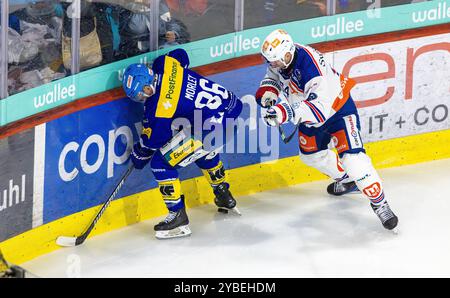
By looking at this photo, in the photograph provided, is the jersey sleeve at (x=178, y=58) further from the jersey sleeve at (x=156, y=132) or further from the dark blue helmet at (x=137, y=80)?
the jersey sleeve at (x=156, y=132)

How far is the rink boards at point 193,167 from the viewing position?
6.54 m

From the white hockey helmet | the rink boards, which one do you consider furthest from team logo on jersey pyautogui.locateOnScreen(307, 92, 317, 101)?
the rink boards

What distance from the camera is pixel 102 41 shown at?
6.80 m

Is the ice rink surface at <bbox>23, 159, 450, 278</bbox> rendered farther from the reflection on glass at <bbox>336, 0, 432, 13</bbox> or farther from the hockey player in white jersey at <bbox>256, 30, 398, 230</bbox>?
the reflection on glass at <bbox>336, 0, 432, 13</bbox>

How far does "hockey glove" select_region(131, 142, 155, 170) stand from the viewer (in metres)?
6.94

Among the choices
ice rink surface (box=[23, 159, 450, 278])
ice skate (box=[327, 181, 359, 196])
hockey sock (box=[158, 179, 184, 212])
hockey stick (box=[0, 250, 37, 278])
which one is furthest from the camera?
ice skate (box=[327, 181, 359, 196])

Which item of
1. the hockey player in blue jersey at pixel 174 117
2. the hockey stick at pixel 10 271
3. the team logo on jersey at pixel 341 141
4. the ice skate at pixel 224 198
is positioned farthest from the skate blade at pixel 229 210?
the hockey stick at pixel 10 271

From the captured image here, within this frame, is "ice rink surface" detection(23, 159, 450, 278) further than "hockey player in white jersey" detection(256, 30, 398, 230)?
No

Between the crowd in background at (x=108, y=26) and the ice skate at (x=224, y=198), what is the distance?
2.94 feet

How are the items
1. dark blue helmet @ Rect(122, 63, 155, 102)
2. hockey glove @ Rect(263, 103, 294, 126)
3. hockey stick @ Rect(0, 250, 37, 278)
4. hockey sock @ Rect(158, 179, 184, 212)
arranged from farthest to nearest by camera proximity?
hockey sock @ Rect(158, 179, 184, 212) < dark blue helmet @ Rect(122, 63, 155, 102) < hockey glove @ Rect(263, 103, 294, 126) < hockey stick @ Rect(0, 250, 37, 278)

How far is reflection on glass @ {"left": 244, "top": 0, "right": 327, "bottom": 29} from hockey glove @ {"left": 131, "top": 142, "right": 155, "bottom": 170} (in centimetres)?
110

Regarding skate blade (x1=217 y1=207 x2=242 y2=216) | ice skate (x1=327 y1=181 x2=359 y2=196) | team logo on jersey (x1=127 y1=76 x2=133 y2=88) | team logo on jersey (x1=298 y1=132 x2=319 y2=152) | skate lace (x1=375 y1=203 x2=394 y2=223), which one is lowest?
skate blade (x1=217 y1=207 x2=242 y2=216)
